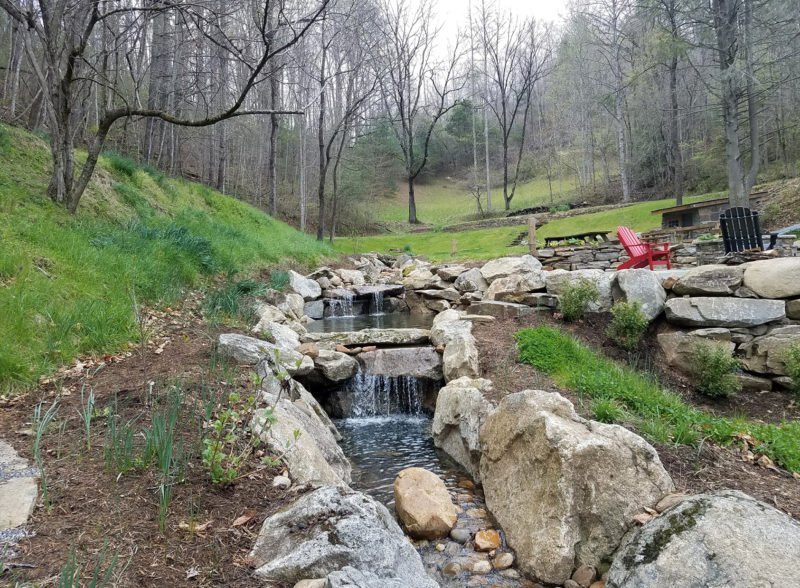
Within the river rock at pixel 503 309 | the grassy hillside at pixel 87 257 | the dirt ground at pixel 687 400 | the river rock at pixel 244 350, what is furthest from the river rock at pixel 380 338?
the river rock at pixel 244 350

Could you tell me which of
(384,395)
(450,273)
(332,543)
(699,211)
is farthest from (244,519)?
(699,211)

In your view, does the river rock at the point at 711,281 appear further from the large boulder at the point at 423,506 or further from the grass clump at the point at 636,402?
the large boulder at the point at 423,506

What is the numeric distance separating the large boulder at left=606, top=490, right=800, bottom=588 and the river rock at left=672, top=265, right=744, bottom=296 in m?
4.09

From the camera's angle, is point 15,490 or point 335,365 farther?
point 335,365

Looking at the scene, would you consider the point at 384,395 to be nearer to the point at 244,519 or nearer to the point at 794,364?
the point at 244,519

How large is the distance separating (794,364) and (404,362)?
4.08 metres

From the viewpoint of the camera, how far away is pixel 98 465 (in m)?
2.13

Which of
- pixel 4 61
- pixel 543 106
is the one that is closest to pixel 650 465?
pixel 4 61

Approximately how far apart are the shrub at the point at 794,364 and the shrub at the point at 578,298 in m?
2.11

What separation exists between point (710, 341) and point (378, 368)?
3808mm

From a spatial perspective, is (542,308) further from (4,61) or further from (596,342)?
(4,61)

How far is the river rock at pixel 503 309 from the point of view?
262 inches

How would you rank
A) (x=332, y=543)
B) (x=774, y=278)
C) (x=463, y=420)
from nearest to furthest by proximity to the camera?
(x=332, y=543) → (x=463, y=420) → (x=774, y=278)

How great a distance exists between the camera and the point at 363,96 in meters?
17.1
